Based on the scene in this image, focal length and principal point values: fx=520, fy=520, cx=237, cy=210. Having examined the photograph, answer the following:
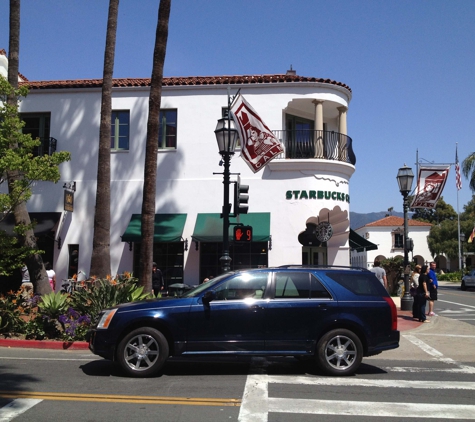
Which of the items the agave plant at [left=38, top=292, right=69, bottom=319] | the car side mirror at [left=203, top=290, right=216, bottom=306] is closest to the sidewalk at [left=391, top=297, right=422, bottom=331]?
the car side mirror at [left=203, top=290, right=216, bottom=306]

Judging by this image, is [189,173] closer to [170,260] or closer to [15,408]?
[170,260]

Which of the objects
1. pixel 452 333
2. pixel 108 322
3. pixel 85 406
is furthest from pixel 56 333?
pixel 452 333

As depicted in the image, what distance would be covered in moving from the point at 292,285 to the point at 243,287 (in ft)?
2.57

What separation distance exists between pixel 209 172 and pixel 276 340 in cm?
1145

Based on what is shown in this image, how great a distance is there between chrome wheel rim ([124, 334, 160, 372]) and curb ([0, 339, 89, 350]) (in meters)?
3.17

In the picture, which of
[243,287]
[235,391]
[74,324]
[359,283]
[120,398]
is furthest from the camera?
[74,324]

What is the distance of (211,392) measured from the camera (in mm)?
6875

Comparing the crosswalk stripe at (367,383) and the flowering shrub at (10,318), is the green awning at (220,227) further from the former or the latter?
the crosswalk stripe at (367,383)

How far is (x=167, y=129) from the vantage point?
62.8 ft

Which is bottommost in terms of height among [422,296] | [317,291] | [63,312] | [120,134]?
[63,312]

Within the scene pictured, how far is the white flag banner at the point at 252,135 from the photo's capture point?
13.5 metres

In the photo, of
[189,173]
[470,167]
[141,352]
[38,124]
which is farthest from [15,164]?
[470,167]

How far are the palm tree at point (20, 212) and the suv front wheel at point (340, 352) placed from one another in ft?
28.3

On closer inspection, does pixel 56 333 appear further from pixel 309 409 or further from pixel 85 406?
pixel 309 409
